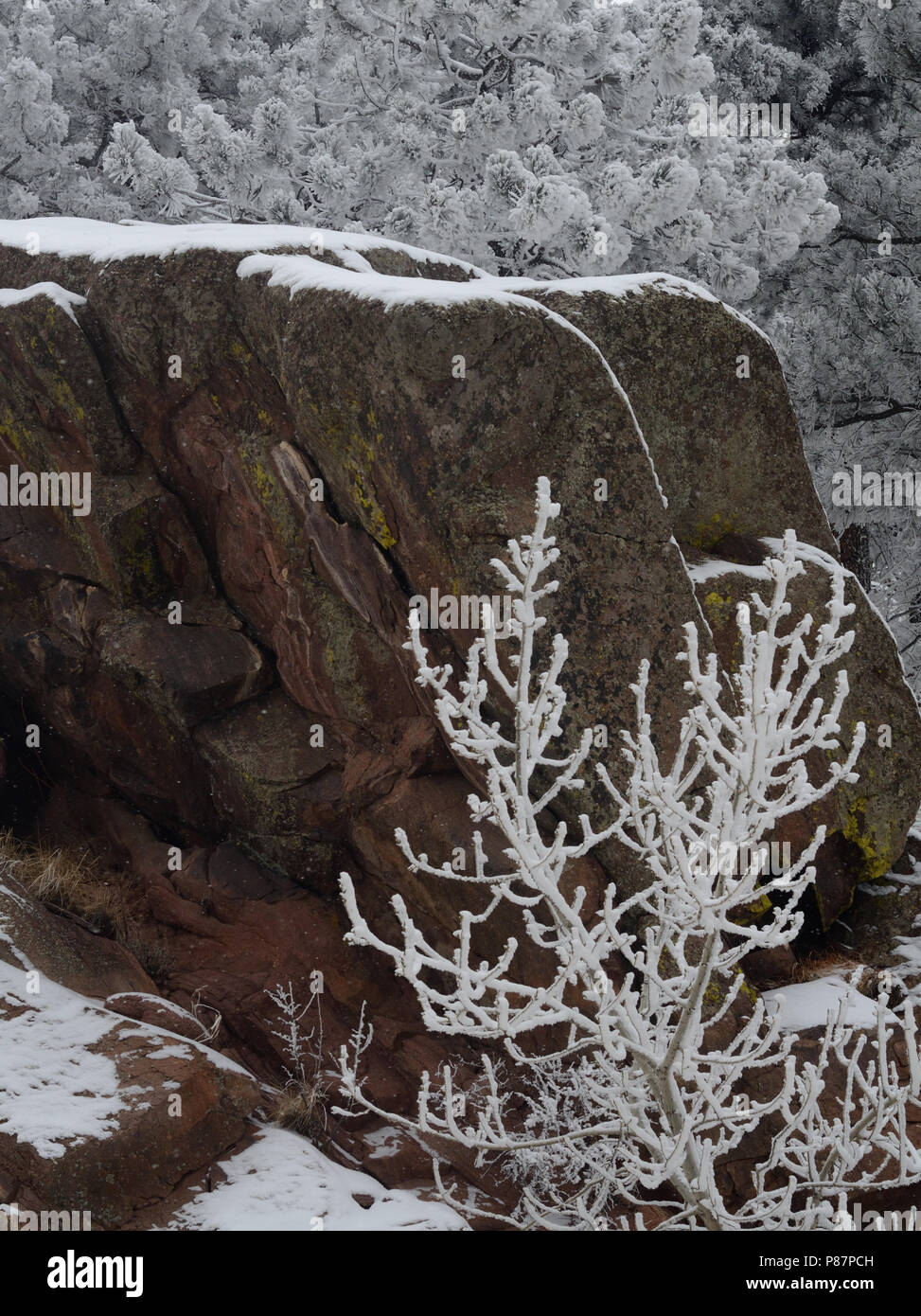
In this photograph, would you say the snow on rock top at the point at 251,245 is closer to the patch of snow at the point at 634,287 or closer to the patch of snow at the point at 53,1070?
the patch of snow at the point at 634,287

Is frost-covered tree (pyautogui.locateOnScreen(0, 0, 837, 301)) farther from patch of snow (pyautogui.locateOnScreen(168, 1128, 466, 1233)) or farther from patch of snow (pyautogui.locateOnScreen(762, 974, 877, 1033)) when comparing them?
patch of snow (pyautogui.locateOnScreen(168, 1128, 466, 1233))

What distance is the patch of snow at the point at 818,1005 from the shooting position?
6.03 m

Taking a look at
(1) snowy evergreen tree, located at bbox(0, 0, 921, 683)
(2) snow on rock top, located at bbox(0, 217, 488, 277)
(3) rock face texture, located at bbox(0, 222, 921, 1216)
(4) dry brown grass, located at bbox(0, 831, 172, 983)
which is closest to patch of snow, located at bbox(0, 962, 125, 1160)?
(3) rock face texture, located at bbox(0, 222, 921, 1216)

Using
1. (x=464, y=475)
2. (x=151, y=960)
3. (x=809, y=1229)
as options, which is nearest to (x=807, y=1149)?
(x=809, y=1229)

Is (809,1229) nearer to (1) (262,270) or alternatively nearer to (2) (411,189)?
(1) (262,270)

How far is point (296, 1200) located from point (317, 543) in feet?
11.2

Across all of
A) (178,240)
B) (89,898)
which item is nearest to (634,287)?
(178,240)

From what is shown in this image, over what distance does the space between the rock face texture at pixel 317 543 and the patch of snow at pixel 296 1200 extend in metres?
0.76

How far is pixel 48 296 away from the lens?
22.6 ft

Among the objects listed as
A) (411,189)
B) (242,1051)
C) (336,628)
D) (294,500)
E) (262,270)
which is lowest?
(242,1051)

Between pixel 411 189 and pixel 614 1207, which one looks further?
pixel 411 189

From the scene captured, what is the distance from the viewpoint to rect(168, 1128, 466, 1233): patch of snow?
511cm
